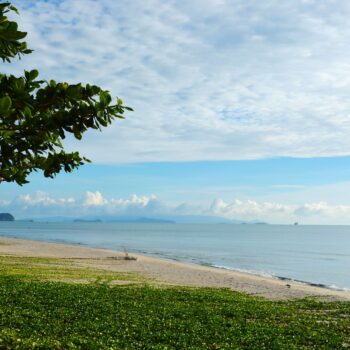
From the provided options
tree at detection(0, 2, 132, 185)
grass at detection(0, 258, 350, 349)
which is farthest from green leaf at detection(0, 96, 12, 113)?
grass at detection(0, 258, 350, 349)

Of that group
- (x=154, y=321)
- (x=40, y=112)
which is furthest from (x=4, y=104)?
(x=154, y=321)

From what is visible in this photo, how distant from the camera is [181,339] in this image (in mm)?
17281

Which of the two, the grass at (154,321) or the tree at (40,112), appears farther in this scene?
the grass at (154,321)

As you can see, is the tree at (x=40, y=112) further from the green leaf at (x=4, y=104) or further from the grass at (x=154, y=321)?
the grass at (x=154, y=321)

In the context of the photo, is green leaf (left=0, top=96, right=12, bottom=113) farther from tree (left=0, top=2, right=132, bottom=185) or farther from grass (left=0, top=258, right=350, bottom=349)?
grass (left=0, top=258, right=350, bottom=349)

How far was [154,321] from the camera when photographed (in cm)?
2005

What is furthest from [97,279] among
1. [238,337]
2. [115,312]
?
[238,337]

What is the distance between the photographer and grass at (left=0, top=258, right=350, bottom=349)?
1628 cm

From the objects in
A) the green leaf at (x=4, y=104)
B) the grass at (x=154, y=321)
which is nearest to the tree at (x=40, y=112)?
the green leaf at (x=4, y=104)

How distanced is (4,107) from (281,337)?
1685cm

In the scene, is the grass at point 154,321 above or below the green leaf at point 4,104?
below

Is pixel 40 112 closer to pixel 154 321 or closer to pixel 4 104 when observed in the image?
pixel 4 104

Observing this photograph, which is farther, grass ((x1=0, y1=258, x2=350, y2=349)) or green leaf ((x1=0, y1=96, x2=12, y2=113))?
grass ((x1=0, y1=258, x2=350, y2=349))

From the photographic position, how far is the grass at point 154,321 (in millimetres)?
16281
